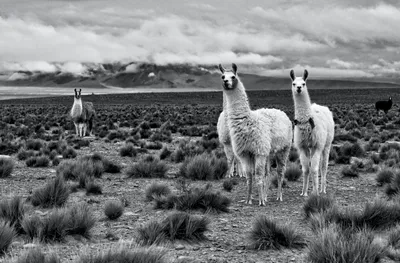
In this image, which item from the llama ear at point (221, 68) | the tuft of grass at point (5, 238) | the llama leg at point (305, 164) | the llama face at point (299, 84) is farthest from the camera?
the llama leg at point (305, 164)

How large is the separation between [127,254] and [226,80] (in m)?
4.51

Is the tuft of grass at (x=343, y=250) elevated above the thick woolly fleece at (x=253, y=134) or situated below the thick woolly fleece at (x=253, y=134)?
below

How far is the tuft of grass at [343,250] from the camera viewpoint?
463 centimetres

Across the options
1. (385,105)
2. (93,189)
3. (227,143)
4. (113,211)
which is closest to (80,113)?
(227,143)

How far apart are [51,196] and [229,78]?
143 inches

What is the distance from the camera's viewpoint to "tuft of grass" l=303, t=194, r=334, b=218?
24.1 ft

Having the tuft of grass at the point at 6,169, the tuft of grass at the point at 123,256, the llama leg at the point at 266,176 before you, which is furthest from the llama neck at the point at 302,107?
the tuft of grass at the point at 6,169

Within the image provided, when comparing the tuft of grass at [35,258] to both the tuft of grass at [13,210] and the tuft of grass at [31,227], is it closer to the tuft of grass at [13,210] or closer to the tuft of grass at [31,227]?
the tuft of grass at [31,227]

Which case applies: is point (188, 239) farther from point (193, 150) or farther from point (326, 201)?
point (193, 150)

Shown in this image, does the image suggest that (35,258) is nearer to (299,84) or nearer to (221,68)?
(221,68)

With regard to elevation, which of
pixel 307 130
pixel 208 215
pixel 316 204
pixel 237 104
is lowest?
pixel 208 215

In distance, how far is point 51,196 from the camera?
816 centimetres

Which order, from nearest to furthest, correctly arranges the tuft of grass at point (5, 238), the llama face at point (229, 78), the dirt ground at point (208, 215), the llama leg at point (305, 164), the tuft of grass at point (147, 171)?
the tuft of grass at point (5, 238), the dirt ground at point (208, 215), the llama face at point (229, 78), the llama leg at point (305, 164), the tuft of grass at point (147, 171)

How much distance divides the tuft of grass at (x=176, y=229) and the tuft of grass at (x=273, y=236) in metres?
0.67
